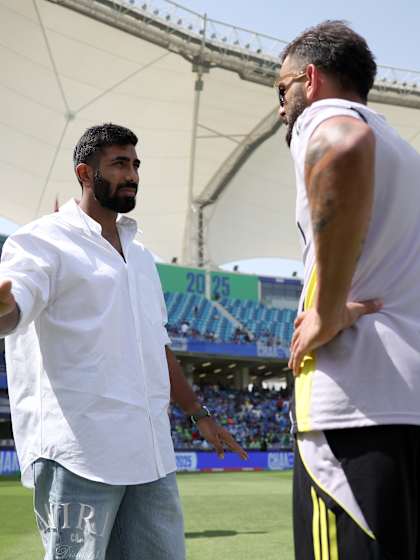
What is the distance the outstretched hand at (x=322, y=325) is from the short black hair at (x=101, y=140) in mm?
1551

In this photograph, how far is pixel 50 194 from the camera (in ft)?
132

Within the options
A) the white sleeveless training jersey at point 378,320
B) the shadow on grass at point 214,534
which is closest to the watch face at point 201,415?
the white sleeveless training jersey at point 378,320

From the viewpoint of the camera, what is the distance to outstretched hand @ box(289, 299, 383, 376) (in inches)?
72.5

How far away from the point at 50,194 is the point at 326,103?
39.5m

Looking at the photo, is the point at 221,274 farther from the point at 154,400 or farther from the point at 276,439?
the point at 154,400

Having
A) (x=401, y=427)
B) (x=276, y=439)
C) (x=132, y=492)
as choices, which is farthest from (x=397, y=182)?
(x=276, y=439)

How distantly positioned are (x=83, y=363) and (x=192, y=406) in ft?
2.58

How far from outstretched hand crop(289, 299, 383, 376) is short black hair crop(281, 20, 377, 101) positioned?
0.58m

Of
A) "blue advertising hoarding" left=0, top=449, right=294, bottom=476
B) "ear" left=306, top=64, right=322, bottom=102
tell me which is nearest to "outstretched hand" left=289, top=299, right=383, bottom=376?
"ear" left=306, top=64, right=322, bottom=102

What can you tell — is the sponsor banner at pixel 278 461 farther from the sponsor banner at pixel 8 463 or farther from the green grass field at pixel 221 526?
the green grass field at pixel 221 526

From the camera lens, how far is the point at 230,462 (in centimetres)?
2681

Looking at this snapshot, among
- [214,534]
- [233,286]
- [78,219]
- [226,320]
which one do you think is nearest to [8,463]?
[214,534]

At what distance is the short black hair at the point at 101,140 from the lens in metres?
3.21

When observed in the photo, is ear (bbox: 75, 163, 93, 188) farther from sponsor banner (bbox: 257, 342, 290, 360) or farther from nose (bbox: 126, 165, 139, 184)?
sponsor banner (bbox: 257, 342, 290, 360)
